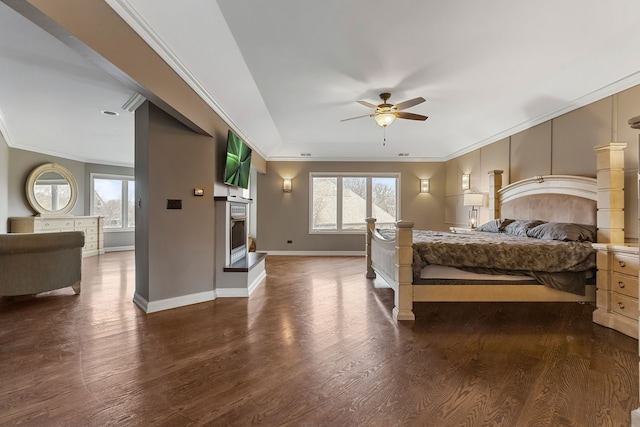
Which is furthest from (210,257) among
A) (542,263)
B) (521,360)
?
(542,263)

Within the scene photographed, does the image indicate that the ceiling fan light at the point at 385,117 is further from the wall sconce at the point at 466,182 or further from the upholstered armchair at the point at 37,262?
the upholstered armchair at the point at 37,262

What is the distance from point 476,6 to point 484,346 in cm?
268

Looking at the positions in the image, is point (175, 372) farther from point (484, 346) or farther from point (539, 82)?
point (539, 82)

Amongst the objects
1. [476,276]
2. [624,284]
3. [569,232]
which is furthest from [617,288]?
[476,276]

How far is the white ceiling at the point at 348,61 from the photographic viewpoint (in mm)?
2363

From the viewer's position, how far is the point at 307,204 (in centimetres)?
726

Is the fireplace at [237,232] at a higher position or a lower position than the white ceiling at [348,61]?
lower

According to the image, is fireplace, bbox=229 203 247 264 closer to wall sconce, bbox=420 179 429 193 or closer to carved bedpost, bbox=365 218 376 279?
carved bedpost, bbox=365 218 376 279

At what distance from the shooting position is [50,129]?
5352mm

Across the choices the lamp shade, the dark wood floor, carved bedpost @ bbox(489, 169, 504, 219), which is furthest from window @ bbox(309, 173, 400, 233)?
the dark wood floor

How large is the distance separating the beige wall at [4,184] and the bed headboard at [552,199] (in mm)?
8778

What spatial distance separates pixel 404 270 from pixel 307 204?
4.51 metres

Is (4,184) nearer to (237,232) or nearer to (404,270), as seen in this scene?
(237,232)

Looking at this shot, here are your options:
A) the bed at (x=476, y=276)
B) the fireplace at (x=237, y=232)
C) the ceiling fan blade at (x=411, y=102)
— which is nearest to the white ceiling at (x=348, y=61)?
the ceiling fan blade at (x=411, y=102)
